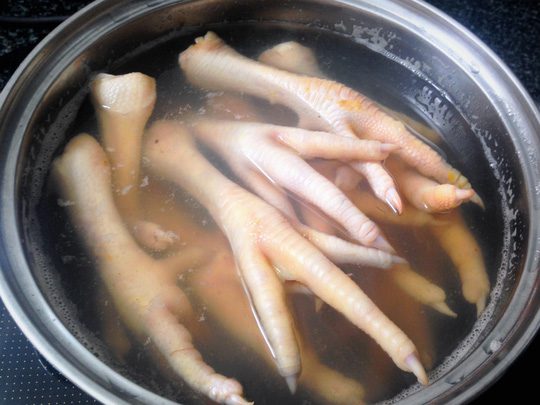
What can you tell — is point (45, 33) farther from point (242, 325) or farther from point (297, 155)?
point (242, 325)

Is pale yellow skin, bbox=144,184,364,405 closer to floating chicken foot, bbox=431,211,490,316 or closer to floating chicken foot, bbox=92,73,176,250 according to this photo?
floating chicken foot, bbox=92,73,176,250

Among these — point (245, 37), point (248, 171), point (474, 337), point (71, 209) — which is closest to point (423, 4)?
point (245, 37)

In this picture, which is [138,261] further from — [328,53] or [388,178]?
[328,53]

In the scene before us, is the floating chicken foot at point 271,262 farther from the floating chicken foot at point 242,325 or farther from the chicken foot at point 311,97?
the chicken foot at point 311,97

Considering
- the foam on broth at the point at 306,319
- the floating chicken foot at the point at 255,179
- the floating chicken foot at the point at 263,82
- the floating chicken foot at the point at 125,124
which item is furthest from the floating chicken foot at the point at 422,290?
the floating chicken foot at the point at 125,124

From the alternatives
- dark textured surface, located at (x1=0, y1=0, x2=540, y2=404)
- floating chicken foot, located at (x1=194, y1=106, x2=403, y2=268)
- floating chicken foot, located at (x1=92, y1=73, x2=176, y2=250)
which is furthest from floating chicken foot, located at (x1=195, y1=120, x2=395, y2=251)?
dark textured surface, located at (x1=0, y1=0, x2=540, y2=404)
